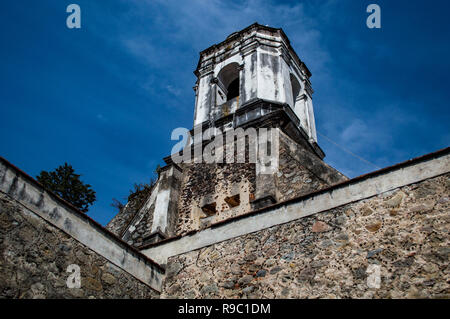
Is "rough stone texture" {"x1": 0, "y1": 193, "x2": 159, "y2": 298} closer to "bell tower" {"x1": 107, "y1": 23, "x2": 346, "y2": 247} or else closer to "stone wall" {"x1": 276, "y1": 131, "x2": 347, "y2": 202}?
"bell tower" {"x1": 107, "y1": 23, "x2": 346, "y2": 247}

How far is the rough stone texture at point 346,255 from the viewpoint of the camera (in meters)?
4.46

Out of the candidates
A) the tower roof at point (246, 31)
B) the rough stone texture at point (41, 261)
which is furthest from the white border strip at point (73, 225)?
the tower roof at point (246, 31)

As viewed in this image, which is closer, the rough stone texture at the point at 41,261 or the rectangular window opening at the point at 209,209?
the rough stone texture at the point at 41,261

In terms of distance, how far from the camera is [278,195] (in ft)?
25.6

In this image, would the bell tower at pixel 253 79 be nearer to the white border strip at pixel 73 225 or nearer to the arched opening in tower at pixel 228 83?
the arched opening in tower at pixel 228 83

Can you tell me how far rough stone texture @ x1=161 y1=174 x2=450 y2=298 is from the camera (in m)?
4.46

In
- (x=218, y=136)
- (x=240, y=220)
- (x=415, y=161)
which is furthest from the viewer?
(x=218, y=136)

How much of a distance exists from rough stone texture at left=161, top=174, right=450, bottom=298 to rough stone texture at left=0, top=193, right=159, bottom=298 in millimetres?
1473

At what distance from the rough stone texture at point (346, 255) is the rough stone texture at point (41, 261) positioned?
1.47 m

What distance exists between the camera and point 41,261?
4.66m
